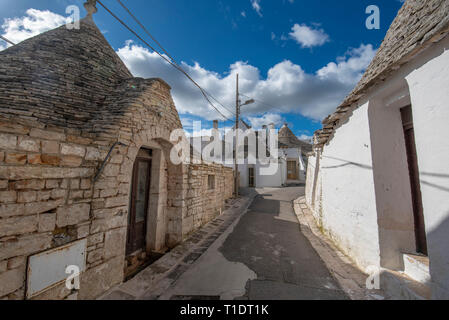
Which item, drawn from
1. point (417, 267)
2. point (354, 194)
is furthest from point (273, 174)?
point (417, 267)

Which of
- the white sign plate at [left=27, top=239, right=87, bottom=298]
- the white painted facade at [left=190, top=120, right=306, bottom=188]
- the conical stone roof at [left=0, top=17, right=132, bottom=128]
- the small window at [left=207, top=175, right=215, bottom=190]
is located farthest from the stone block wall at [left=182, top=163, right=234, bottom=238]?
the white painted facade at [left=190, top=120, right=306, bottom=188]

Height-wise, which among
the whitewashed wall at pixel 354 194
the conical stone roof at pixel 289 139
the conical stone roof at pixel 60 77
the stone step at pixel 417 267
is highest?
the conical stone roof at pixel 289 139

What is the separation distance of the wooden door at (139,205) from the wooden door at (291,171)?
18.7 m

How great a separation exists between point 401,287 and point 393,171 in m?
1.93

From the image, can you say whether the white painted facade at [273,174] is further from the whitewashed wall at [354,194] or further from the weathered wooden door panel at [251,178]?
the whitewashed wall at [354,194]

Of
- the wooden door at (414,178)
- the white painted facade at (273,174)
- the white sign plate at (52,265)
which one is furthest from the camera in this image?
the white painted facade at (273,174)

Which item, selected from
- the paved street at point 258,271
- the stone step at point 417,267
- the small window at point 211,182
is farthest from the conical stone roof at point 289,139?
the stone step at point 417,267

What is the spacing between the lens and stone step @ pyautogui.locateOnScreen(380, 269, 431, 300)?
2402 mm

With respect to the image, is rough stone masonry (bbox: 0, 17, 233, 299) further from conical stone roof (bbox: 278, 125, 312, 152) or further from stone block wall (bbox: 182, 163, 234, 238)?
conical stone roof (bbox: 278, 125, 312, 152)

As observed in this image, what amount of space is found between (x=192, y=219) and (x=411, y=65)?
6211mm

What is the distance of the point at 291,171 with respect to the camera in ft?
68.4

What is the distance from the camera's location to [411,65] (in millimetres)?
2641

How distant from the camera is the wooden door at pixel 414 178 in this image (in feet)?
10.3

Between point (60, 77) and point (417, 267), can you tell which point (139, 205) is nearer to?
point (60, 77)
